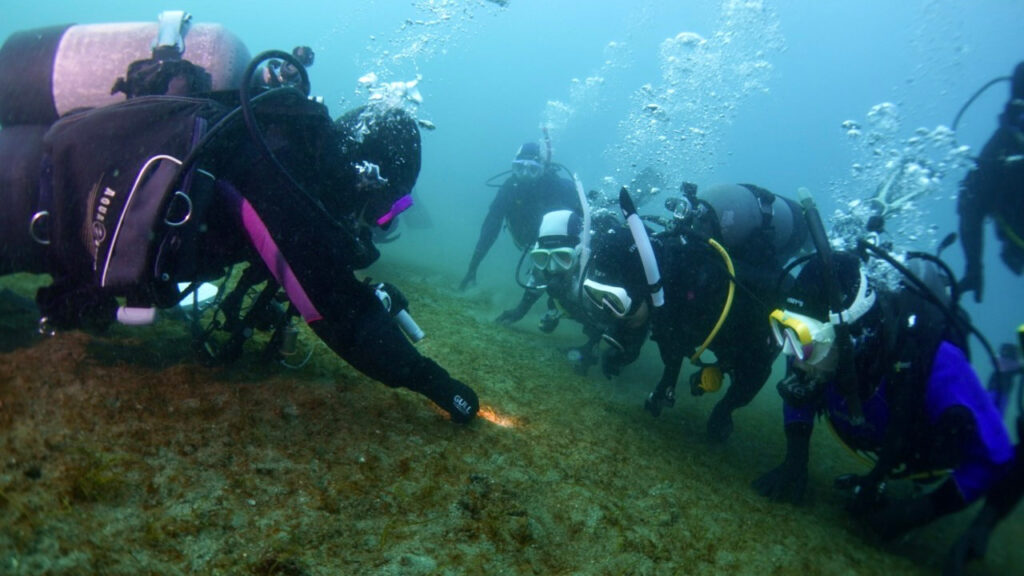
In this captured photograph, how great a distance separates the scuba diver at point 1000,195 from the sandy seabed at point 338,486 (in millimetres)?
3395

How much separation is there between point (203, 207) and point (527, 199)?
8.19 metres

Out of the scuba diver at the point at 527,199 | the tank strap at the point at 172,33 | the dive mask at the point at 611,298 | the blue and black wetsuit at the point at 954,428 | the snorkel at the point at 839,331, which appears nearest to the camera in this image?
the blue and black wetsuit at the point at 954,428

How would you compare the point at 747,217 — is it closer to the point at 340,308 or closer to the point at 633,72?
the point at 340,308

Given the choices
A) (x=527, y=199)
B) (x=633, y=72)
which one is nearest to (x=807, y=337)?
(x=527, y=199)

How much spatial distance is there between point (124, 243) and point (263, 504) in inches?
48.8

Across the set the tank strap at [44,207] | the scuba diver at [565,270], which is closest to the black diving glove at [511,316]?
the scuba diver at [565,270]

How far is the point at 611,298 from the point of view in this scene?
376 centimetres

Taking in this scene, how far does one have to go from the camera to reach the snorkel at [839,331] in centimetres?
256

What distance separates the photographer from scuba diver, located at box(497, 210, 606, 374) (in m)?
4.70

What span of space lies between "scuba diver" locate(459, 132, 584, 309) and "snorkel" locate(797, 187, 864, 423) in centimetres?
686

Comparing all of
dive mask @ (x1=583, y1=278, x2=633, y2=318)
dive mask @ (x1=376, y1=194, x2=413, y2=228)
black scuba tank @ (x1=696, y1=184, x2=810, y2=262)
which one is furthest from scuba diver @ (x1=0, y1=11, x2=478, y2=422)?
black scuba tank @ (x1=696, y1=184, x2=810, y2=262)

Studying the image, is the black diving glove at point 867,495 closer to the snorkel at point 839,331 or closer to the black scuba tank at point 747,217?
the snorkel at point 839,331

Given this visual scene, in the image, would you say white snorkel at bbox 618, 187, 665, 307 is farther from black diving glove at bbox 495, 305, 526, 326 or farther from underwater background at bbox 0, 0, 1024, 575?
black diving glove at bbox 495, 305, 526, 326

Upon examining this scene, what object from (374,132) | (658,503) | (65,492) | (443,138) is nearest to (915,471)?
(658,503)
